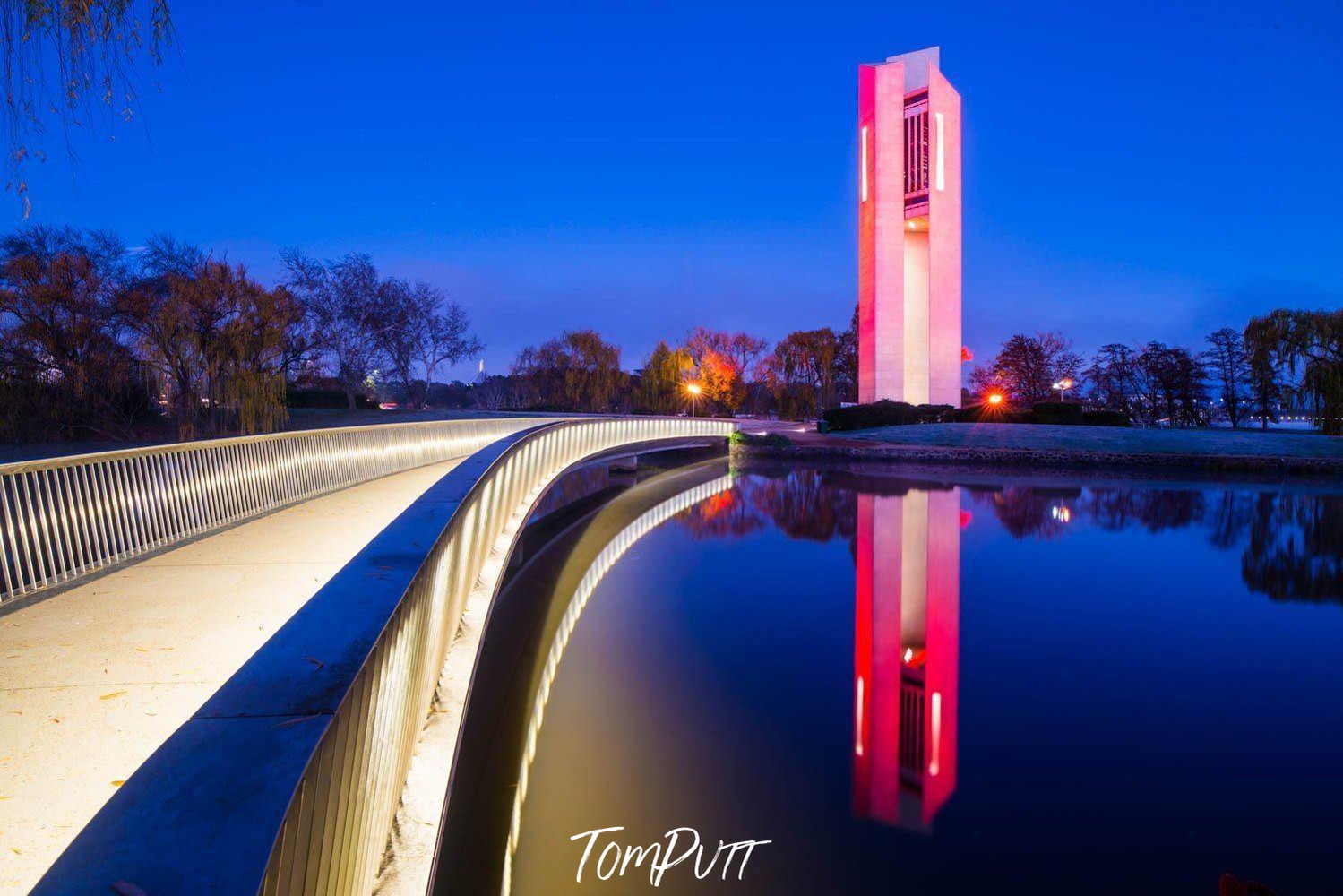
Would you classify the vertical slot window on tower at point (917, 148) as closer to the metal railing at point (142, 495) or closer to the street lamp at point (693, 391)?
the street lamp at point (693, 391)

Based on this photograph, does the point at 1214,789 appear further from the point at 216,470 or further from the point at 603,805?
the point at 216,470

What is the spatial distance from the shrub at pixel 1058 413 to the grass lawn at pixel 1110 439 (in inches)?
99.3

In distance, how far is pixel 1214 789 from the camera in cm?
415

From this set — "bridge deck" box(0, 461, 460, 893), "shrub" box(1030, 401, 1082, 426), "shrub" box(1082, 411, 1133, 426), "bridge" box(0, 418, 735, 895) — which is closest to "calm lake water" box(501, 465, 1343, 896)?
"bridge" box(0, 418, 735, 895)

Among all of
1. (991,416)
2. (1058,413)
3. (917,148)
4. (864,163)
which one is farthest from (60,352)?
(917,148)

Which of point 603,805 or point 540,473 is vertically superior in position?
point 540,473

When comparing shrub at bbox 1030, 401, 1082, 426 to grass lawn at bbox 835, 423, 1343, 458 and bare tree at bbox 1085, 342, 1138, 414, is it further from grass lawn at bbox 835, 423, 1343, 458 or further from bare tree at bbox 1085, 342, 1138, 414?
bare tree at bbox 1085, 342, 1138, 414

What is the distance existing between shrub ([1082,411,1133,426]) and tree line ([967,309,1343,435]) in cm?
451

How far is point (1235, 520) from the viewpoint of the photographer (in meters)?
13.8

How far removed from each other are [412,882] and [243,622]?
2.13 metres

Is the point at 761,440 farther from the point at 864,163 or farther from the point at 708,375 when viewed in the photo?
the point at 708,375

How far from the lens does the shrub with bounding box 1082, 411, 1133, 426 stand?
2816 centimetres

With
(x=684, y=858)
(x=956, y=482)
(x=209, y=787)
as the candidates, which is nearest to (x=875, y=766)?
(x=684, y=858)

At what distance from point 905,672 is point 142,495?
6928mm
